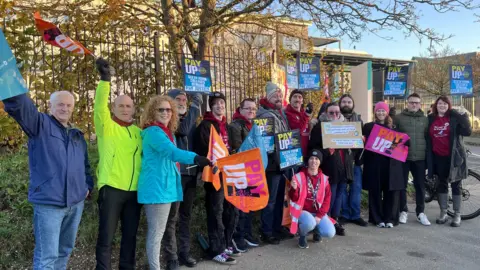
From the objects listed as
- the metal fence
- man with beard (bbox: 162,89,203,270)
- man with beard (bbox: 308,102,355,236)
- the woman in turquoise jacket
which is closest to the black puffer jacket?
man with beard (bbox: 308,102,355,236)

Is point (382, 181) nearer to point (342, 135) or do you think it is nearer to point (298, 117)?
point (342, 135)

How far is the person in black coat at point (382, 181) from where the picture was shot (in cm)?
582

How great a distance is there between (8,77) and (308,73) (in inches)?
224

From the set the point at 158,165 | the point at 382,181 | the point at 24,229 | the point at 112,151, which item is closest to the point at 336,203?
the point at 382,181

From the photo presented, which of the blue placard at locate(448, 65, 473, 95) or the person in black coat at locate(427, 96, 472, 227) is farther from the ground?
the blue placard at locate(448, 65, 473, 95)

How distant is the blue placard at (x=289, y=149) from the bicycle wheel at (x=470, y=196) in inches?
121

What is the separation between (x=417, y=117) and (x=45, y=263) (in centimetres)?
552

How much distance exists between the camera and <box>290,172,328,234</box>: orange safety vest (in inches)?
195

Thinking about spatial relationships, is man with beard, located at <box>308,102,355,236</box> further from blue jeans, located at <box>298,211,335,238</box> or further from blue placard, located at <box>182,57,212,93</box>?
blue placard, located at <box>182,57,212,93</box>

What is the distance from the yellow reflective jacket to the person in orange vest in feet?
7.65

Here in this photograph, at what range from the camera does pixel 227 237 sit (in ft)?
15.1

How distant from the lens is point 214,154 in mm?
4055

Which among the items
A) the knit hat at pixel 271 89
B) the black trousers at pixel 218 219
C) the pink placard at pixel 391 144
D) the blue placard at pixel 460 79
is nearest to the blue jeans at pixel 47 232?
the black trousers at pixel 218 219

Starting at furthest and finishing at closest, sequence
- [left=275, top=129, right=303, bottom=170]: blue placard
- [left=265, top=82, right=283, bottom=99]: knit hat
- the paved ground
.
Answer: [left=265, top=82, right=283, bottom=99]: knit hat
[left=275, top=129, right=303, bottom=170]: blue placard
the paved ground
